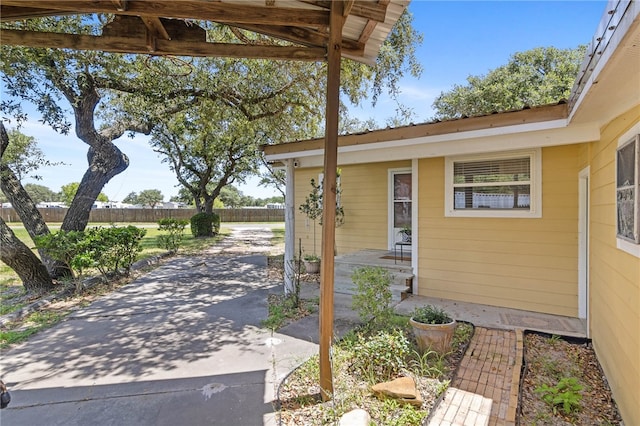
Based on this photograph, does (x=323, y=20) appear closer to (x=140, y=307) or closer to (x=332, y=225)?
(x=332, y=225)

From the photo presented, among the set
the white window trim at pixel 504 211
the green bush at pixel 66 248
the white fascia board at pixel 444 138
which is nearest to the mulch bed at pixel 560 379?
the white window trim at pixel 504 211

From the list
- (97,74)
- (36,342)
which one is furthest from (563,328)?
(97,74)

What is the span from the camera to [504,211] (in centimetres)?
479

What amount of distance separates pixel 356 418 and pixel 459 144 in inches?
144

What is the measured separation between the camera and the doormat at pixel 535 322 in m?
4.01

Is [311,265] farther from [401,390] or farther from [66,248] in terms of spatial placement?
[401,390]

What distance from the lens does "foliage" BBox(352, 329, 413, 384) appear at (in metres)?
2.85

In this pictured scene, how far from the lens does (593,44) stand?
1.96 meters

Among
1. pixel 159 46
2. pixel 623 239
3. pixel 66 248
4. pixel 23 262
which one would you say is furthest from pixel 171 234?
pixel 623 239

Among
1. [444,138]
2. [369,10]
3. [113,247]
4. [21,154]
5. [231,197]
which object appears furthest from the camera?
[231,197]

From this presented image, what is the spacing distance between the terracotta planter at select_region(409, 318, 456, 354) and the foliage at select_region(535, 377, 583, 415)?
2.58ft

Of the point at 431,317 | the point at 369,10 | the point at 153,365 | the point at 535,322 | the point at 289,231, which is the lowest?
the point at 153,365

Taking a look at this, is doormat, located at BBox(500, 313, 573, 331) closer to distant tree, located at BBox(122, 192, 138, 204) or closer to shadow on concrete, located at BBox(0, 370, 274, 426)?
shadow on concrete, located at BBox(0, 370, 274, 426)

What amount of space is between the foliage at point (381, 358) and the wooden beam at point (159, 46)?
2.62m
